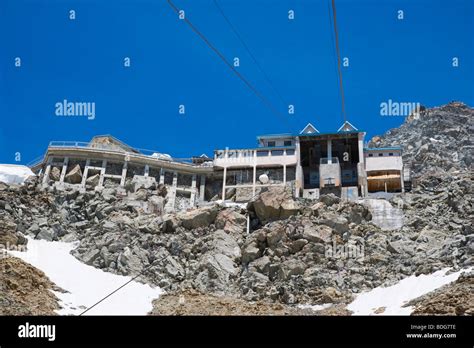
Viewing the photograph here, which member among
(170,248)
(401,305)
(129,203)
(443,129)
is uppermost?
(443,129)

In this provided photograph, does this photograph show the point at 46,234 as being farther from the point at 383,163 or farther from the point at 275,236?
the point at 383,163

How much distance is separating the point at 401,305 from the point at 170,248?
21.8m

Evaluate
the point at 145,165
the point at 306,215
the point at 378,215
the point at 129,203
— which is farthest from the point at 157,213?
the point at 378,215

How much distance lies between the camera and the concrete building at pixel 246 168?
69.1 meters

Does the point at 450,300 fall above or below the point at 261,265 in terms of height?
below

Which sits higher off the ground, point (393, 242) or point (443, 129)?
point (443, 129)

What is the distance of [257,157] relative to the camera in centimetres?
7325

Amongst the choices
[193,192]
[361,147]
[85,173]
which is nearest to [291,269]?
[193,192]

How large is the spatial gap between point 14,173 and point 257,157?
26.9 meters

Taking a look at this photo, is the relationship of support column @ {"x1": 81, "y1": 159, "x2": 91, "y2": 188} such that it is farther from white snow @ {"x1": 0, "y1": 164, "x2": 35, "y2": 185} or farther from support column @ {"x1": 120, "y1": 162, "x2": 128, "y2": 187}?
white snow @ {"x1": 0, "y1": 164, "x2": 35, "y2": 185}

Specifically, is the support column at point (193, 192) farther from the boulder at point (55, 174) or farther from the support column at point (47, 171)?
the support column at point (47, 171)

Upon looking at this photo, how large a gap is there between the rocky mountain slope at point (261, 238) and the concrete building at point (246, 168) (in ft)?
13.7
